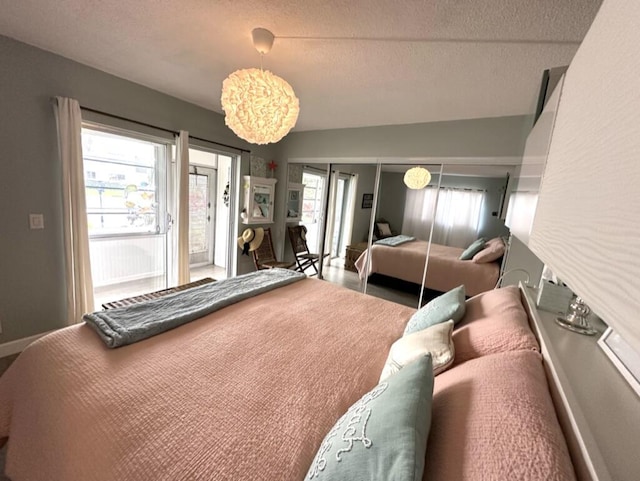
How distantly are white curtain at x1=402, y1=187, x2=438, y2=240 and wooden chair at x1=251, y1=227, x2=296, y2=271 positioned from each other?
6.11ft

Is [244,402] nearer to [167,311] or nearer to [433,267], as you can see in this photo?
[167,311]

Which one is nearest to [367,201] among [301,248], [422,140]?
[422,140]

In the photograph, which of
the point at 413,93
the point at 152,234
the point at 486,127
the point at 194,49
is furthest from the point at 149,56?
the point at 486,127

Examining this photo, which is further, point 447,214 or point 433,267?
point 433,267

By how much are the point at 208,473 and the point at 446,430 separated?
672 millimetres

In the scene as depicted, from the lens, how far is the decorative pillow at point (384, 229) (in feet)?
11.9

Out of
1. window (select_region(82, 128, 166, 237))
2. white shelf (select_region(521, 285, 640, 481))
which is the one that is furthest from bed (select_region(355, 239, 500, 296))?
window (select_region(82, 128, 166, 237))

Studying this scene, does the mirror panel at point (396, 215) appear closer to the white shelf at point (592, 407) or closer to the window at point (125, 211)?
the window at point (125, 211)

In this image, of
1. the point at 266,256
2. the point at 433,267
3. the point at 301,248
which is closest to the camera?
the point at 433,267

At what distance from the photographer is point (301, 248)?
436cm

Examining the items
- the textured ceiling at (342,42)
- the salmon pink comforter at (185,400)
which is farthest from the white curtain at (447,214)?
the salmon pink comforter at (185,400)

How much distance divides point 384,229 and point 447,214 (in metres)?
0.83

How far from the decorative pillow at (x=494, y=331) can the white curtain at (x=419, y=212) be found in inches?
76.4

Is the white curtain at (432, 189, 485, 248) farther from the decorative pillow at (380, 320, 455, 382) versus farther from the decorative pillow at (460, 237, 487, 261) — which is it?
the decorative pillow at (380, 320, 455, 382)
